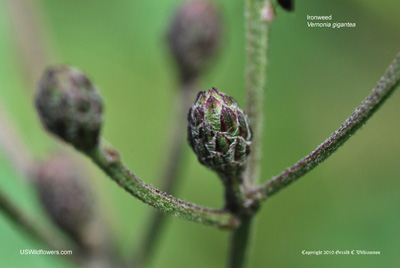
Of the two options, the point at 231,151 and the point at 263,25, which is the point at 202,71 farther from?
the point at 231,151

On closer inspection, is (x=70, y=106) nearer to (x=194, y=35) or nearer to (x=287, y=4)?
(x=287, y=4)

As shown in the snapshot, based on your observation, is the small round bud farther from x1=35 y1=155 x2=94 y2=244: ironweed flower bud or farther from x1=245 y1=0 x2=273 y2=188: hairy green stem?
x1=35 y1=155 x2=94 y2=244: ironweed flower bud

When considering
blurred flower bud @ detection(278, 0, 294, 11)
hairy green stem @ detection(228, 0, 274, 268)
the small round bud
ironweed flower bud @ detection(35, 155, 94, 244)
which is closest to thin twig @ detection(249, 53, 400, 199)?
hairy green stem @ detection(228, 0, 274, 268)

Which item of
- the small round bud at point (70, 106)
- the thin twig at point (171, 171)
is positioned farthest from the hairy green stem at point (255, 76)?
the thin twig at point (171, 171)

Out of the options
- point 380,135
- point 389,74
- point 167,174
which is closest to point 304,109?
point 380,135

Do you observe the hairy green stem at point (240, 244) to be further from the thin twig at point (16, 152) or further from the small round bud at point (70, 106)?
the thin twig at point (16, 152)

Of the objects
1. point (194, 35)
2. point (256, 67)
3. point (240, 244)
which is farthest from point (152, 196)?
point (194, 35)
